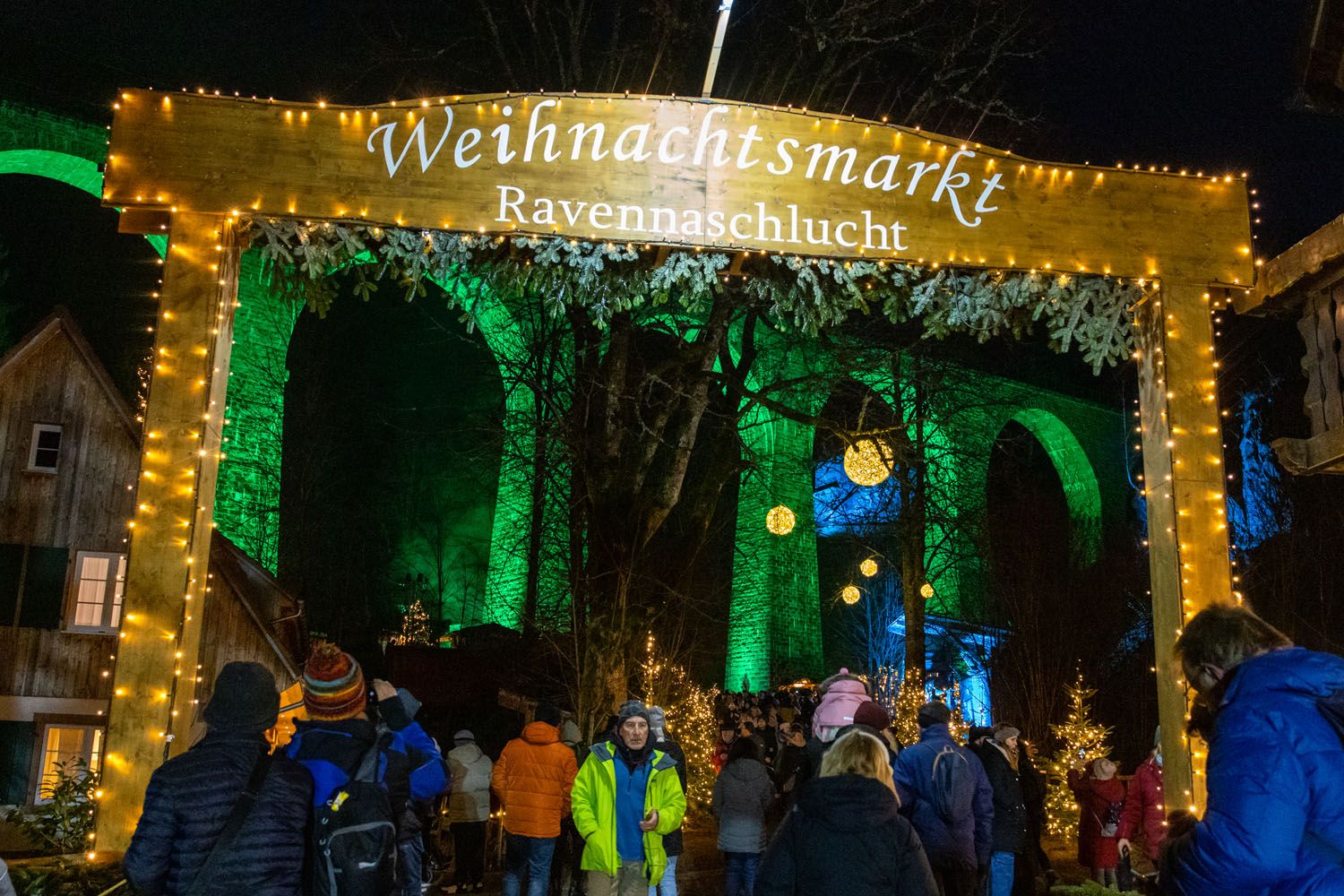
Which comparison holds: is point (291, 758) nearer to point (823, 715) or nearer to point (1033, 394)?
point (823, 715)

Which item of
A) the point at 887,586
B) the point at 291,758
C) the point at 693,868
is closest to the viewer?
the point at 291,758

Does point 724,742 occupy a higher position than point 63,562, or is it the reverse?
point 63,562

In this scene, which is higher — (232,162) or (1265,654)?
(232,162)

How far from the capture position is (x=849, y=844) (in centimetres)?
386

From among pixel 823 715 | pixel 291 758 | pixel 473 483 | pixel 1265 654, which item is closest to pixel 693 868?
pixel 823 715

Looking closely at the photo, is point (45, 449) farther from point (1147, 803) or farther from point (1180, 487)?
point (1180, 487)

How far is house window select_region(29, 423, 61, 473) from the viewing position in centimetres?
1700

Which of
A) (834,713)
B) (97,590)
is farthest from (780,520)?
(834,713)

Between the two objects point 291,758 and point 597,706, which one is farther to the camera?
point 597,706

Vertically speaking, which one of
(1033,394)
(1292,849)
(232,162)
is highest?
(1033,394)

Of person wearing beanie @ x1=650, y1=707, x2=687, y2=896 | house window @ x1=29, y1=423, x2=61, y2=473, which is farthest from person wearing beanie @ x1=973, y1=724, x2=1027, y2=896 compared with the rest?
house window @ x1=29, y1=423, x2=61, y2=473

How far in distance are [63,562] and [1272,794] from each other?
58.4ft

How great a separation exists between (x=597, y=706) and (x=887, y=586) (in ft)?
81.6

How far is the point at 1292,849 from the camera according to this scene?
8.82 ft
